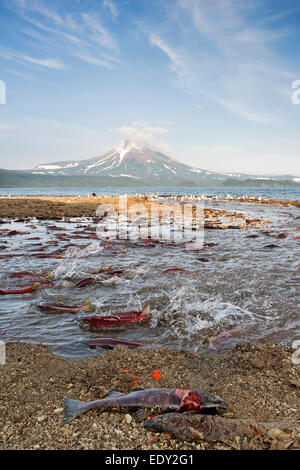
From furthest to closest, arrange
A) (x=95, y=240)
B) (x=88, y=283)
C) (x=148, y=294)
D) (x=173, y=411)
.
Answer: (x=95, y=240)
(x=88, y=283)
(x=148, y=294)
(x=173, y=411)

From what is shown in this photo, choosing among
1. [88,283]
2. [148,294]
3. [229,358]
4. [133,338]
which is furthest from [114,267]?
[229,358]

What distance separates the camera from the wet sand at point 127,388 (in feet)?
8.36

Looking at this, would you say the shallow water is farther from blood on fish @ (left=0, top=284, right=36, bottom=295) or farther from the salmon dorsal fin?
the salmon dorsal fin

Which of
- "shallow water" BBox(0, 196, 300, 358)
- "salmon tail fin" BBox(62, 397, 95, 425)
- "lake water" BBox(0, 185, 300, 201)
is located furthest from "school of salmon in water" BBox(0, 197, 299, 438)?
"lake water" BBox(0, 185, 300, 201)

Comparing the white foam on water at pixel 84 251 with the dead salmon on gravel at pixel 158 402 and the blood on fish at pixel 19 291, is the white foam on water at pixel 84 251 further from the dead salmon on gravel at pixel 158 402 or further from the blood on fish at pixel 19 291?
the dead salmon on gravel at pixel 158 402

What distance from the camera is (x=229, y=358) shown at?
4066 millimetres

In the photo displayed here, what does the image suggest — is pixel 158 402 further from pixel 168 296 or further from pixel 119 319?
pixel 168 296

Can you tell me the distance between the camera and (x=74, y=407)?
2.99 meters

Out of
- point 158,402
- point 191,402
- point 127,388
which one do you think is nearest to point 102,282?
point 127,388

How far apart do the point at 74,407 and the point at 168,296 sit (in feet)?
12.6

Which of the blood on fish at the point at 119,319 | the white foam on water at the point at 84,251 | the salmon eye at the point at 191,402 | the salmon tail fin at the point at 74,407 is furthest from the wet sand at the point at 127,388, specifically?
the white foam on water at the point at 84,251

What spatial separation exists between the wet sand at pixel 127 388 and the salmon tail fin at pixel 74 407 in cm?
6

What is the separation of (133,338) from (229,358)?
1.60m
